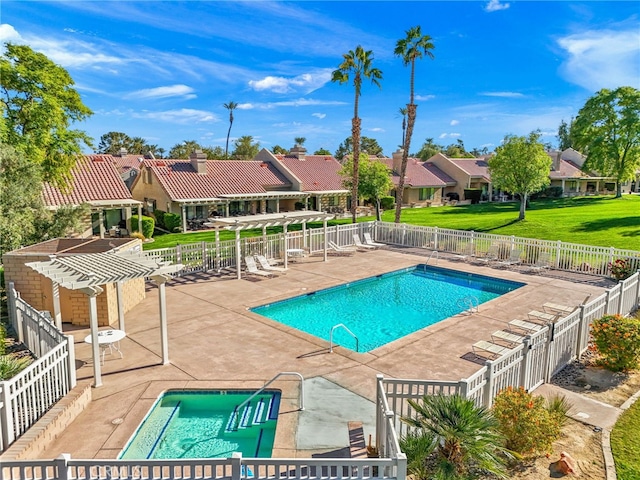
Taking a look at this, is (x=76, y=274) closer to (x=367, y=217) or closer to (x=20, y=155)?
(x=20, y=155)

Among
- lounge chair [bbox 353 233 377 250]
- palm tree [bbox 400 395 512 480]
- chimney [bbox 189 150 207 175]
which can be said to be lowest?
palm tree [bbox 400 395 512 480]

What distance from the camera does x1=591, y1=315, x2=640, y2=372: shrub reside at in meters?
9.17

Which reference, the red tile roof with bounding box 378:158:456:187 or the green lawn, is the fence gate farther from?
the red tile roof with bounding box 378:158:456:187

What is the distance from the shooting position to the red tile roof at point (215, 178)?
33.6 m

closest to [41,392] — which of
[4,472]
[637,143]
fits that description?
[4,472]

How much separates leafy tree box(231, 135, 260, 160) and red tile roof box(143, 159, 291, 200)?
109 ft

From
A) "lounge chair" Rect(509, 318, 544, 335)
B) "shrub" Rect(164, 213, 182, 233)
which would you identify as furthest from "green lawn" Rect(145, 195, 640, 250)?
"lounge chair" Rect(509, 318, 544, 335)

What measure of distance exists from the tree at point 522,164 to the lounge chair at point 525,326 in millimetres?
21226

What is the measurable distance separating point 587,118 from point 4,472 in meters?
56.6

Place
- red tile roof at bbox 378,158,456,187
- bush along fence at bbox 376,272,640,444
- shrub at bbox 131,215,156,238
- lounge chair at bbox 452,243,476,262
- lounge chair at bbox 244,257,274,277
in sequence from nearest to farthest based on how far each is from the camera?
bush along fence at bbox 376,272,640,444 < lounge chair at bbox 244,257,274,277 < lounge chair at bbox 452,243,476,262 < shrub at bbox 131,215,156,238 < red tile roof at bbox 378,158,456,187

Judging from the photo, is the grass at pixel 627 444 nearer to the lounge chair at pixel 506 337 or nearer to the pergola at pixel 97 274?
the lounge chair at pixel 506 337

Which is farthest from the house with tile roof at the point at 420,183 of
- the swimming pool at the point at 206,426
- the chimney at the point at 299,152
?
the swimming pool at the point at 206,426

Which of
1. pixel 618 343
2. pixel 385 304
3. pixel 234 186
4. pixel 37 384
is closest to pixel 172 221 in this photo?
pixel 234 186

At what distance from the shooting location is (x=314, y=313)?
14.6m
